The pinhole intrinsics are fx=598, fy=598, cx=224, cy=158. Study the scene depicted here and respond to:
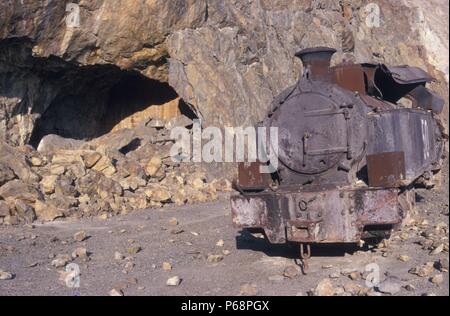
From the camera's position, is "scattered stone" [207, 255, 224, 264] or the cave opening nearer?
"scattered stone" [207, 255, 224, 264]

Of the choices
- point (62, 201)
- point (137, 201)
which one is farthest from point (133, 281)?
point (137, 201)

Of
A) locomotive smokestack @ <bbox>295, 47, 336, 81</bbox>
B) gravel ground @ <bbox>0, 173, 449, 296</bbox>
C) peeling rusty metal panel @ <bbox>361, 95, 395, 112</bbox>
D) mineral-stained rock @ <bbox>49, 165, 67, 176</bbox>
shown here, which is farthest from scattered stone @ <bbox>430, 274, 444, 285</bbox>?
mineral-stained rock @ <bbox>49, 165, 67, 176</bbox>

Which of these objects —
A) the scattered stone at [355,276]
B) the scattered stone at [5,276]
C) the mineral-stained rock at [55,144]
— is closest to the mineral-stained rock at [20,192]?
the mineral-stained rock at [55,144]

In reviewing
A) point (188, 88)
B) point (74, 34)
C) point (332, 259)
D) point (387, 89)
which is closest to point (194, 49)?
point (188, 88)

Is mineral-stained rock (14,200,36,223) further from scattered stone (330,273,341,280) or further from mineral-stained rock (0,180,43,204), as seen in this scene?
scattered stone (330,273,341,280)

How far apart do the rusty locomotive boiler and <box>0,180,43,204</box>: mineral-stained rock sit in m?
4.66

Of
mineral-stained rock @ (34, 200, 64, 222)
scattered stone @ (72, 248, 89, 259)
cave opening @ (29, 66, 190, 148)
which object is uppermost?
cave opening @ (29, 66, 190, 148)

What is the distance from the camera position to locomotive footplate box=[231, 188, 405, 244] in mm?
5781

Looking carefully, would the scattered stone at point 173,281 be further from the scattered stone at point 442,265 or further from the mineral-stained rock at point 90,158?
the mineral-stained rock at point 90,158

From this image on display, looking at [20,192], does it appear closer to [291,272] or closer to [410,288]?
[291,272]

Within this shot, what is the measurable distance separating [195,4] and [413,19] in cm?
1831

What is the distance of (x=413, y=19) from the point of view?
97.6 feet

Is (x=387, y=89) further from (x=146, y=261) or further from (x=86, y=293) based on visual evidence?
(x=86, y=293)

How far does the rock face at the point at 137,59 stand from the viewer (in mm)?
12719
